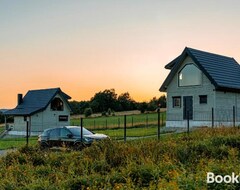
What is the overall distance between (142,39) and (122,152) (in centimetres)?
1379

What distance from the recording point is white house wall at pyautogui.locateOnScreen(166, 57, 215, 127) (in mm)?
31625

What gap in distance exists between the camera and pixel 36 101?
163ft

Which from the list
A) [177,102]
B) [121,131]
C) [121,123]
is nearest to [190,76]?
[177,102]

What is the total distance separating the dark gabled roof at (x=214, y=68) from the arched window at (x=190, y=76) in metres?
0.63

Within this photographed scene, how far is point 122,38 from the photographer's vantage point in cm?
2525

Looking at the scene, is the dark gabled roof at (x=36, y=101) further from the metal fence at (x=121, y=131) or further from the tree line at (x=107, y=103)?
the tree line at (x=107, y=103)

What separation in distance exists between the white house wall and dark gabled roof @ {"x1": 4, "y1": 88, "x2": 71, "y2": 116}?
18173mm

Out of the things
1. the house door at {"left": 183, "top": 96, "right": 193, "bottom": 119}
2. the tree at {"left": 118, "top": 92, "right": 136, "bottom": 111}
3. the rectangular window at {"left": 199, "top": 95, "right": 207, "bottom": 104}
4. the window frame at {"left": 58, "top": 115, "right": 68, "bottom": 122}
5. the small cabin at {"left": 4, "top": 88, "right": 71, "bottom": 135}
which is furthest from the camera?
the tree at {"left": 118, "top": 92, "right": 136, "bottom": 111}

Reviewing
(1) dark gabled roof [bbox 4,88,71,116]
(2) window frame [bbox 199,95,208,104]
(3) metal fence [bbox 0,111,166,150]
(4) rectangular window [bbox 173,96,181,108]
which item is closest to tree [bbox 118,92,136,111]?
(3) metal fence [bbox 0,111,166,150]

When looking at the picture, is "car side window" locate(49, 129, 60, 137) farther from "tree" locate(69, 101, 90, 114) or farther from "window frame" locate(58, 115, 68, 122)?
"tree" locate(69, 101, 90, 114)

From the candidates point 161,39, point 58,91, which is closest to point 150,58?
point 161,39

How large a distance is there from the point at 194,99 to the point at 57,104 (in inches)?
860

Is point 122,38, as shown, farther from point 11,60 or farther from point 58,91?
point 58,91

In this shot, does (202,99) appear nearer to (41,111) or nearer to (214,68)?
(214,68)
